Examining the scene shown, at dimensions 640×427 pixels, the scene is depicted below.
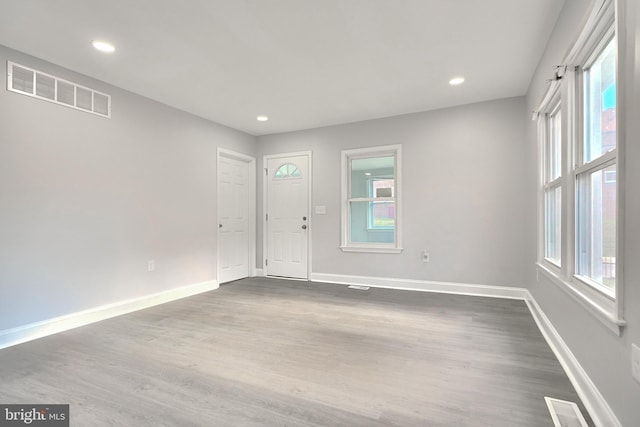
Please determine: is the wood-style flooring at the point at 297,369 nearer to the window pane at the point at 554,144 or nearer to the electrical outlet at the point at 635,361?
the electrical outlet at the point at 635,361

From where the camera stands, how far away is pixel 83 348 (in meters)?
2.51

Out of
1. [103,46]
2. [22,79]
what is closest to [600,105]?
[103,46]

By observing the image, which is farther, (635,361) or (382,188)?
(382,188)

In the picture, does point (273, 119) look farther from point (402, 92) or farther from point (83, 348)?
point (83, 348)

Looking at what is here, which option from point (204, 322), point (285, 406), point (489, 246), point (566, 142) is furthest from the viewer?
point (489, 246)

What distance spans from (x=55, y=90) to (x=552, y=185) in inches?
182

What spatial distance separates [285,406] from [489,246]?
11.3 ft

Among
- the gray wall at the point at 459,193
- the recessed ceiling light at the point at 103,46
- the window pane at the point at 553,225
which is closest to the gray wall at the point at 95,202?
the recessed ceiling light at the point at 103,46

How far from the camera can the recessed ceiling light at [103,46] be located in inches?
102

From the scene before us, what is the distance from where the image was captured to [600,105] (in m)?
1.76

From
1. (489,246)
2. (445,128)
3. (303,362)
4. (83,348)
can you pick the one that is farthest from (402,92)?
(83,348)

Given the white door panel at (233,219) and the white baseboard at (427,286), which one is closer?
the white baseboard at (427,286)

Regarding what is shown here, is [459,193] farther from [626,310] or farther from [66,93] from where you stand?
[66,93]

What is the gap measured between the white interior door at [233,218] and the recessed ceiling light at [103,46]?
2.29 metres
